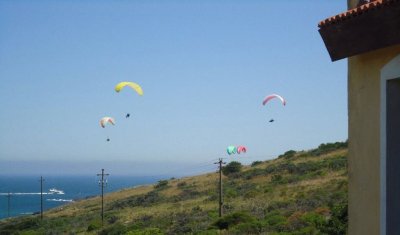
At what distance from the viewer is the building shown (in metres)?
4.01

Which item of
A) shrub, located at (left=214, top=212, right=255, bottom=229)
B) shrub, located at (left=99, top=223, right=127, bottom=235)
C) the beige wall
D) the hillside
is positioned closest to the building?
the beige wall

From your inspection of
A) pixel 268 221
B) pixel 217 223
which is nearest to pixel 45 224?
pixel 217 223

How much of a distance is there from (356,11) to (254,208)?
3035 cm

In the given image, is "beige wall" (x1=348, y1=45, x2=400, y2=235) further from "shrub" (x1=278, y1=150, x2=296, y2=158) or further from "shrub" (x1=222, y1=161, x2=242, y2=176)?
"shrub" (x1=278, y1=150, x2=296, y2=158)

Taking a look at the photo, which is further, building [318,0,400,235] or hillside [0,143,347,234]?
hillside [0,143,347,234]

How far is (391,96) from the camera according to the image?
4.15 m

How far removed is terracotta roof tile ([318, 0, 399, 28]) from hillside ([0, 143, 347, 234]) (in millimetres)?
14731

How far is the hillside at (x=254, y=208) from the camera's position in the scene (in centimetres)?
2395

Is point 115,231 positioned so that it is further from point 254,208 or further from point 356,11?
point 356,11

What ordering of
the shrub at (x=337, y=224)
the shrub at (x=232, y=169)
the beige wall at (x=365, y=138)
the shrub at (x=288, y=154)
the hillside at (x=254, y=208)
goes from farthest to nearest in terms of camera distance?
the shrub at (x=288, y=154) → the shrub at (x=232, y=169) → the hillside at (x=254, y=208) → the shrub at (x=337, y=224) → the beige wall at (x=365, y=138)

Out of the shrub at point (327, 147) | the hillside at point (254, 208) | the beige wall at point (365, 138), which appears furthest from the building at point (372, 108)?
the shrub at point (327, 147)

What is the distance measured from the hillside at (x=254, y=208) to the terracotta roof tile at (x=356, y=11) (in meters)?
14.7

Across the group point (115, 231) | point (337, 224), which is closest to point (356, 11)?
point (337, 224)

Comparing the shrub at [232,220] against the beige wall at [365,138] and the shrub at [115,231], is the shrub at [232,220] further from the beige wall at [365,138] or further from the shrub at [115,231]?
the beige wall at [365,138]
